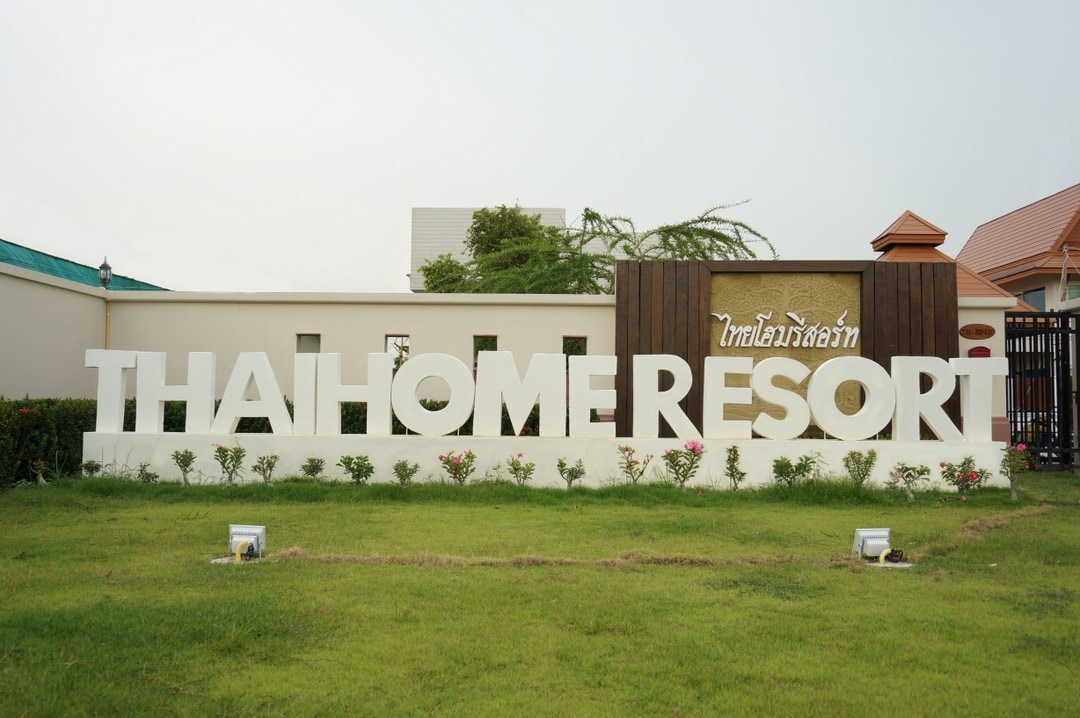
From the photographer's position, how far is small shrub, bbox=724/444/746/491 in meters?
11.4

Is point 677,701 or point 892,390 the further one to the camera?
point 892,390

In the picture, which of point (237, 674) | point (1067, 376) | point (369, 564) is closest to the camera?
point (237, 674)

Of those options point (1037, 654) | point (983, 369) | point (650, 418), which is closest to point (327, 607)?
point (1037, 654)

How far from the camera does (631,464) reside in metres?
11.4

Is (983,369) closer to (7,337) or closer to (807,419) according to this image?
(807,419)

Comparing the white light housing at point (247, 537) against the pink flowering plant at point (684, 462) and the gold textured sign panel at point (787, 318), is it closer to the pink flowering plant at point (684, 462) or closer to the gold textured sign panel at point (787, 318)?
the pink flowering plant at point (684, 462)

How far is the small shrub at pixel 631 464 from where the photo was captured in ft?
37.4

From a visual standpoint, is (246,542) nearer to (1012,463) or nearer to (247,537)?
(247,537)

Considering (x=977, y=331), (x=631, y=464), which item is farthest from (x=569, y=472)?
(x=977, y=331)

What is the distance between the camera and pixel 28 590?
19.2 feet

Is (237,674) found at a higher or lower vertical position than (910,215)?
lower

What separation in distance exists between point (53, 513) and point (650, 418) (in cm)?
715

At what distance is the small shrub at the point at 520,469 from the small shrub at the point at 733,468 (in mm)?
2508

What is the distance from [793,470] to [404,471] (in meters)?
4.97
